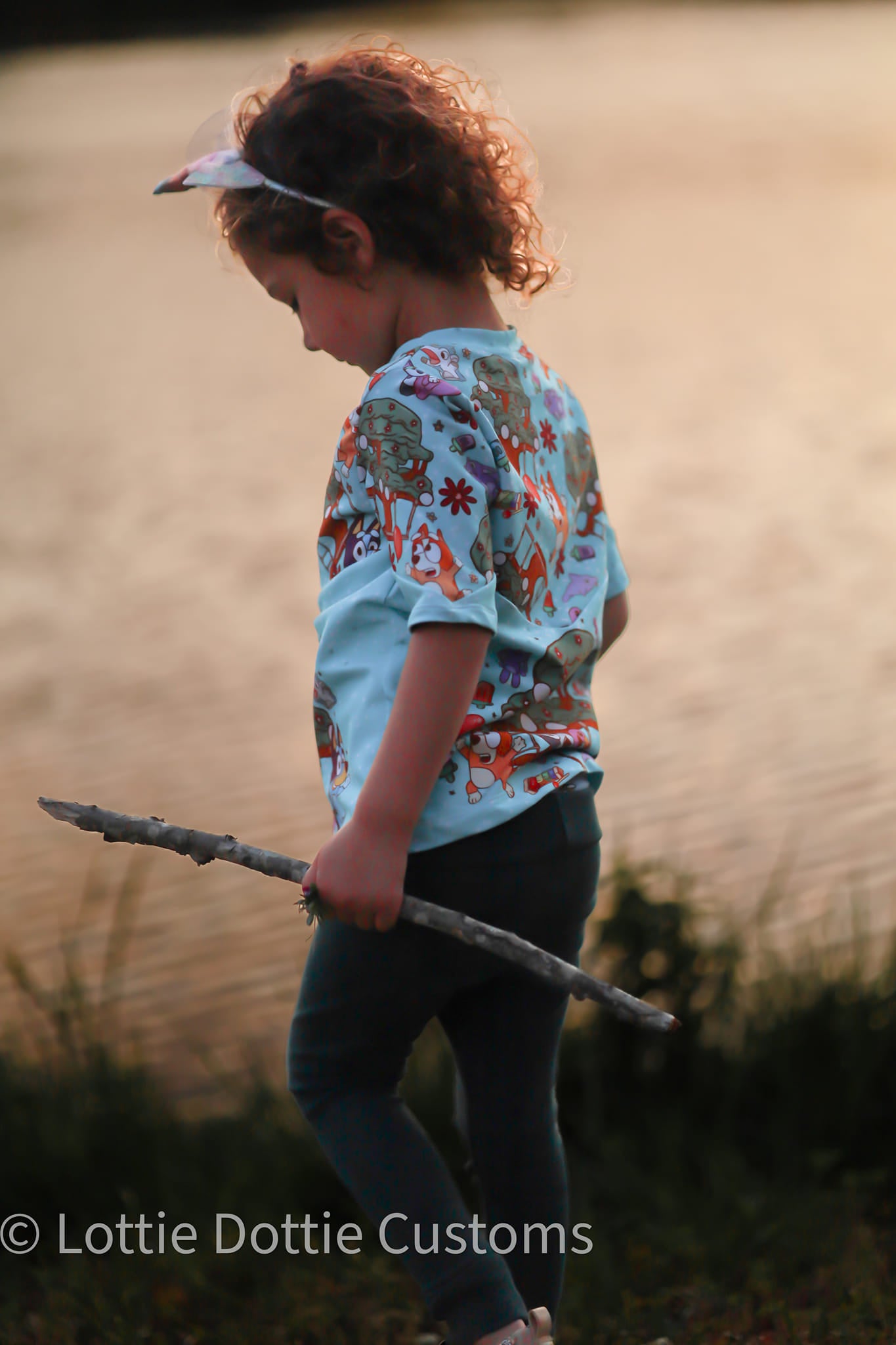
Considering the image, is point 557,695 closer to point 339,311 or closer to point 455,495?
point 455,495

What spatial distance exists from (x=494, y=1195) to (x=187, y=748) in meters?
2.71

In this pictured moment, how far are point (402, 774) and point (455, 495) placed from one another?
26 centimetres

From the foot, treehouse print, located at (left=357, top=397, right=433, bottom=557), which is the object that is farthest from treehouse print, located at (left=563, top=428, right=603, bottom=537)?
the foot

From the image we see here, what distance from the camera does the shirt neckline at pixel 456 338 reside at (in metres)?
1.45

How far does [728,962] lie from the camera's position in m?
2.63

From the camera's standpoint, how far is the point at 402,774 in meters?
1.35

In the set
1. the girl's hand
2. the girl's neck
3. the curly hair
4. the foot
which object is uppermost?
the curly hair

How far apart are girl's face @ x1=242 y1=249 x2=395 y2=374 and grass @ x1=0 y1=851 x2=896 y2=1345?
1227 millimetres

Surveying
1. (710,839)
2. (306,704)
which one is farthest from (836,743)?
(306,704)

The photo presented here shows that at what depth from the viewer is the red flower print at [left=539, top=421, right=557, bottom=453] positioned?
1.52 m

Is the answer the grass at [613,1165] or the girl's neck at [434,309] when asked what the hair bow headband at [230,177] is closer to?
the girl's neck at [434,309]

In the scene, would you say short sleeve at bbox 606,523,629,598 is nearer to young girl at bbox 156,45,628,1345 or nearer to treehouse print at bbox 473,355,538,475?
young girl at bbox 156,45,628,1345

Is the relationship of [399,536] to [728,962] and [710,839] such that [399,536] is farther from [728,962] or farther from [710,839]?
[710,839]

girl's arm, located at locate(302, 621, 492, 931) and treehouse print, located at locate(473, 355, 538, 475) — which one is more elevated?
treehouse print, located at locate(473, 355, 538, 475)
